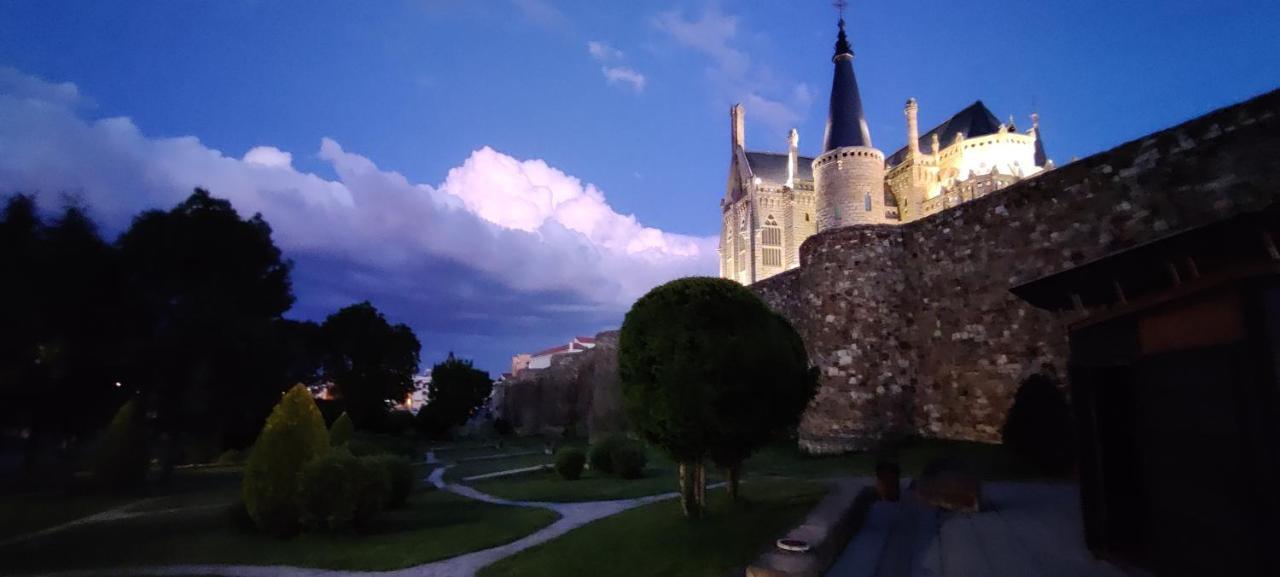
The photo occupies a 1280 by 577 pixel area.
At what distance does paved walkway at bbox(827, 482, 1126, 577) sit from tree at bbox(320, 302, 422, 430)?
40.4 meters

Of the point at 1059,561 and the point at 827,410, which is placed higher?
the point at 827,410

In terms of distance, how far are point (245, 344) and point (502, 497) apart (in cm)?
1438

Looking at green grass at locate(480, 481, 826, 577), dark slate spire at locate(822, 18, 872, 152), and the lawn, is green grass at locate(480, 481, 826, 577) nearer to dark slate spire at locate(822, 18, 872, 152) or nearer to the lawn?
the lawn

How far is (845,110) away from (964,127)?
13.3m

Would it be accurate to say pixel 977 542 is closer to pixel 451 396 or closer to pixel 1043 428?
pixel 1043 428

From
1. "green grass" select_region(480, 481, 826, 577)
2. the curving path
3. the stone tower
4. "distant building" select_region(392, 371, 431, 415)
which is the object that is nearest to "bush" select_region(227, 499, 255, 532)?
the curving path

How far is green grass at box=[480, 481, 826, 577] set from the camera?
8.04 metres

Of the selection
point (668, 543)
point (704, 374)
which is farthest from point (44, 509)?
point (704, 374)

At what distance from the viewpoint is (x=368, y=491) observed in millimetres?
12070

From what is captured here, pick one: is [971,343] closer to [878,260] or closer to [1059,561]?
[878,260]

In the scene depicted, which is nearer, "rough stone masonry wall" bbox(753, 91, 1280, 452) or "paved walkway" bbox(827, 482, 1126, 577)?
"paved walkway" bbox(827, 482, 1126, 577)

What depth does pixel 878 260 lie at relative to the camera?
18.4 metres

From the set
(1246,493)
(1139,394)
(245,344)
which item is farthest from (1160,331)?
(245,344)

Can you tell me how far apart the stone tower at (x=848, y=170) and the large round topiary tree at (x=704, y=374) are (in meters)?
39.3
